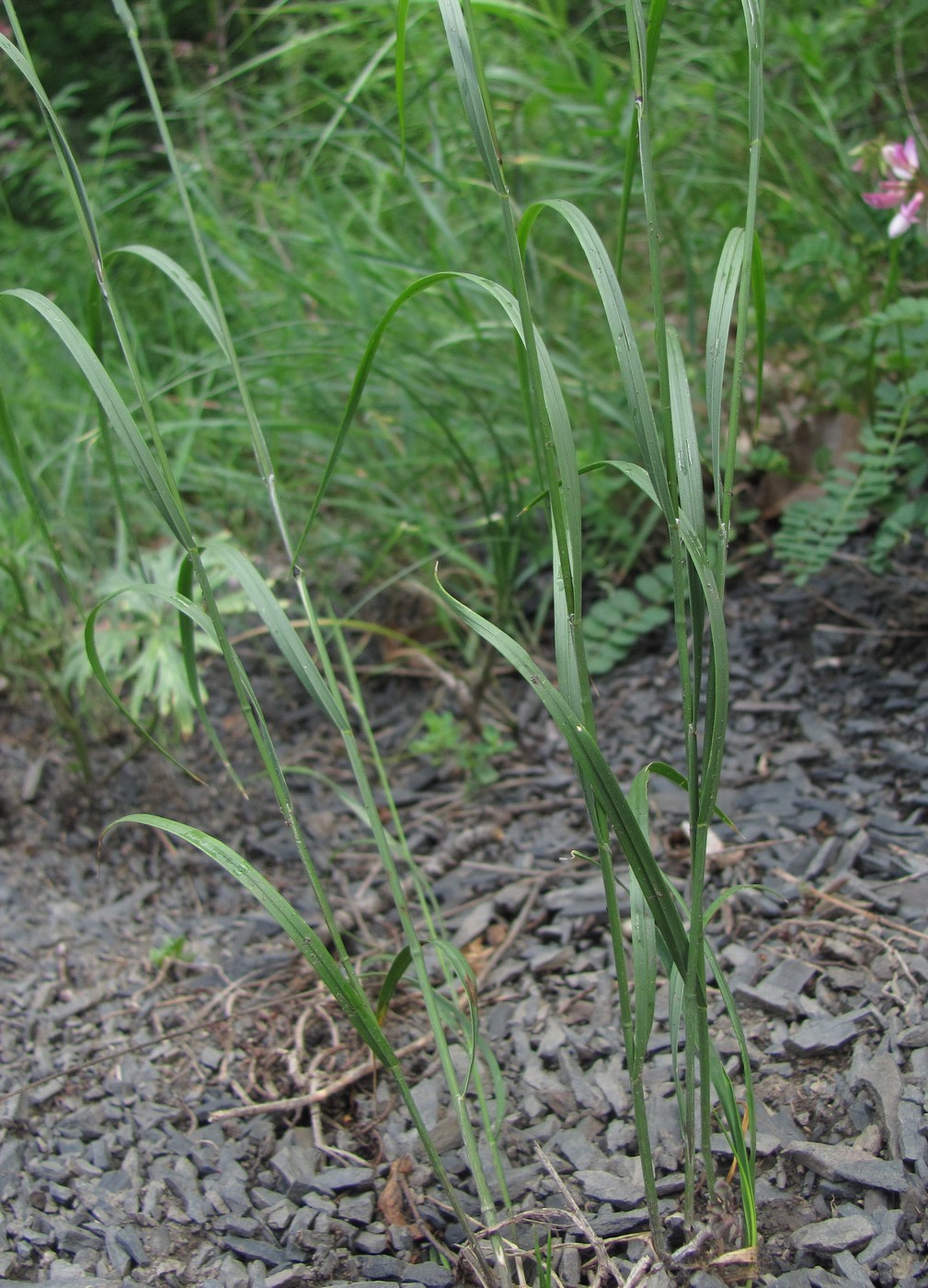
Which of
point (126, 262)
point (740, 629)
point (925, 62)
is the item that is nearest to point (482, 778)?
point (740, 629)

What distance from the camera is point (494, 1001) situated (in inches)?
42.6

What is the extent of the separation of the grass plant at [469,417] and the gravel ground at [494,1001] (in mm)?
51

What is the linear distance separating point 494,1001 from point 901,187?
1.17 meters

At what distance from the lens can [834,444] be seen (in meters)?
1.71

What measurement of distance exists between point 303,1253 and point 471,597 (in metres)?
1.06

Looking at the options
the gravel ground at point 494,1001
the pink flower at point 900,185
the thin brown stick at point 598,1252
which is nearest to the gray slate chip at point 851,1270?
the gravel ground at point 494,1001

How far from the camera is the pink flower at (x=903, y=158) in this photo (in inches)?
50.4

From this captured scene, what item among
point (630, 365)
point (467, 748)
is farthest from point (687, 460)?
point (467, 748)

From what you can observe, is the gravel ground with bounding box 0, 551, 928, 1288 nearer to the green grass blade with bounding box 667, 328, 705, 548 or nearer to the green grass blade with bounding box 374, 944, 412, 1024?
the green grass blade with bounding box 374, 944, 412, 1024

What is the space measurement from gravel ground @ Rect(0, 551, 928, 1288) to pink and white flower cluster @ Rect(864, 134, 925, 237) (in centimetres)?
49

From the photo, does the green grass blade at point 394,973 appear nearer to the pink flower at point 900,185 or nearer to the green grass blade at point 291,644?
the green grass blade at point 291,644

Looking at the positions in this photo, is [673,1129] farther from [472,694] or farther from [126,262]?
[126,262]

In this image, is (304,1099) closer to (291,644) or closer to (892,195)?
(291,644)

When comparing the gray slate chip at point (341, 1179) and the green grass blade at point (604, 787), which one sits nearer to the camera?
the green grass blade at point (604, 787)
